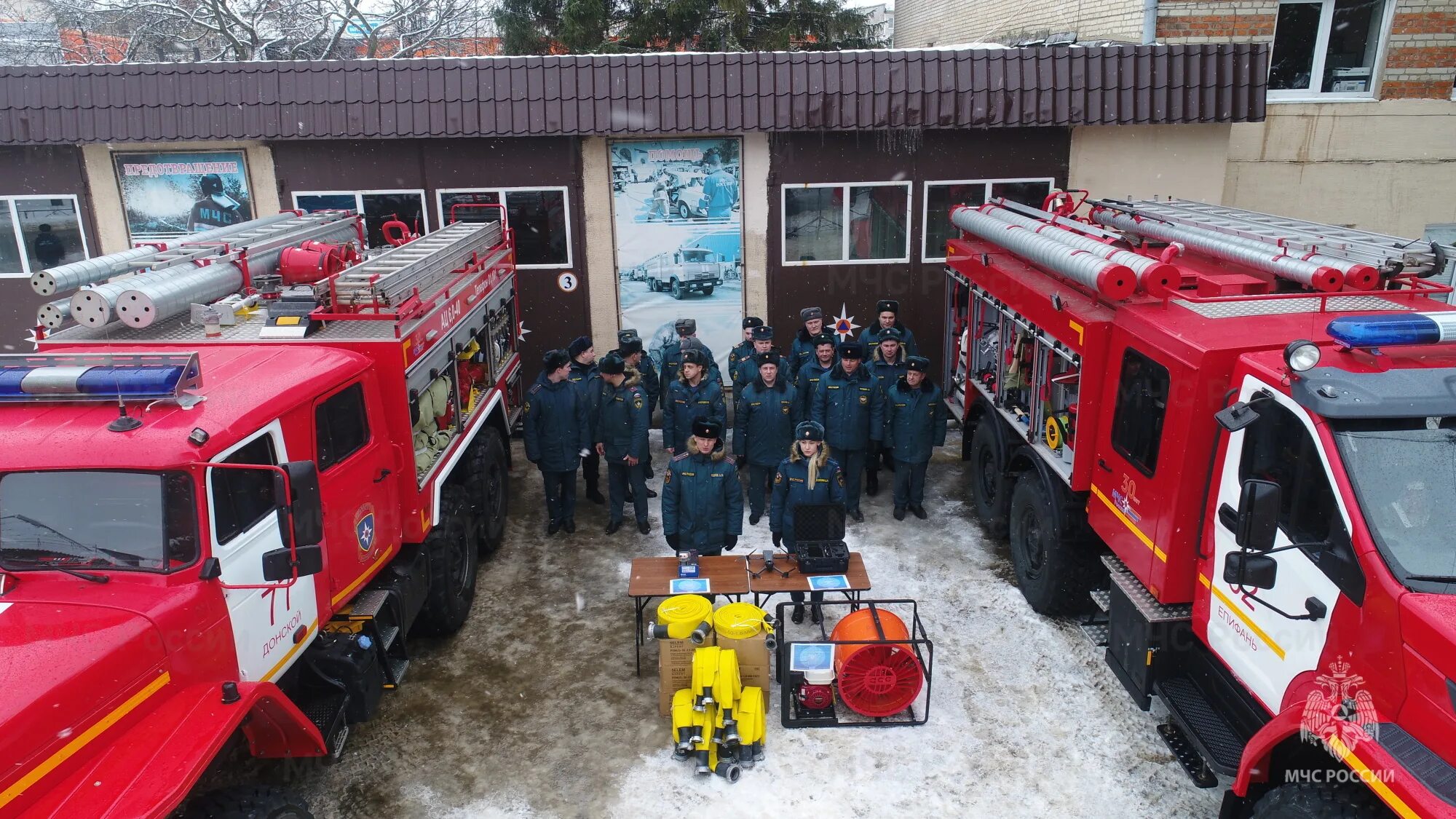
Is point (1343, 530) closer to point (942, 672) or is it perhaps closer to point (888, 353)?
point (942, 672)

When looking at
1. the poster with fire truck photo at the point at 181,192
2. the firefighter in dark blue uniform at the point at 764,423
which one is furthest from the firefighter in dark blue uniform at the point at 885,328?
the poster with fire truck photo at the point at 181,192

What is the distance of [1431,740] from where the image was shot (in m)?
3.48

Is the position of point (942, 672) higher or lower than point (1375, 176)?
lower

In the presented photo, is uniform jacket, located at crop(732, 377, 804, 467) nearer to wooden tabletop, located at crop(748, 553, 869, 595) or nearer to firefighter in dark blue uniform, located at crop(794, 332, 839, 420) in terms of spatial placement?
firefighter in dark blue uniform, located at crop(794, 332, 839, 420)

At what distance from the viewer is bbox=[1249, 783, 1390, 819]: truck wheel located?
373cm

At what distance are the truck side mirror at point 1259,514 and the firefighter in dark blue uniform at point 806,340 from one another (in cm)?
621

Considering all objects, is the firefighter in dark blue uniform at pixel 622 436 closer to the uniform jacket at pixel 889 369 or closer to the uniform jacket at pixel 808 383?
the uniform jacket at pixel 808 383

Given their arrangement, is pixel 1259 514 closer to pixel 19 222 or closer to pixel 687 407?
pixel 687 407

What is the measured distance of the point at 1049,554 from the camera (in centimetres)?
666

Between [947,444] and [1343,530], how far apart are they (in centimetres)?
693

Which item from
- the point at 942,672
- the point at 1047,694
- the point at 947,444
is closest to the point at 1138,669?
the point at 1047,694

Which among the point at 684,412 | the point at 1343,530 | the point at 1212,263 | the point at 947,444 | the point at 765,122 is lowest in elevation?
the point at 947,444

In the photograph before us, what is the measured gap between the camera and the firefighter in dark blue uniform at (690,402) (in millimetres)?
8703

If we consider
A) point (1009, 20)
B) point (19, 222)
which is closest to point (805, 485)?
point (19, 222)
